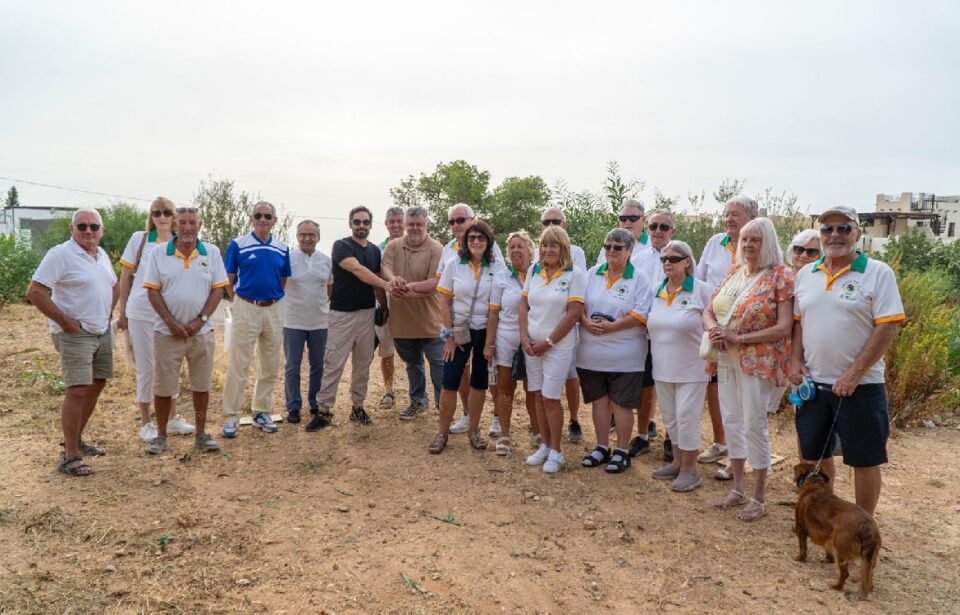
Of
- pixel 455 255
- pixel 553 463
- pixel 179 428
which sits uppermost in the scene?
pixel 455 255

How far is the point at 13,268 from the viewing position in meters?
13.7

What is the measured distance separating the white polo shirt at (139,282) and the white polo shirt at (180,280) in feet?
1.04

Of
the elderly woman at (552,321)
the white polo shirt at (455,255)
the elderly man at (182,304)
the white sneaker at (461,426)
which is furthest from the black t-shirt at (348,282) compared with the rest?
the elderly woman at (552,321)

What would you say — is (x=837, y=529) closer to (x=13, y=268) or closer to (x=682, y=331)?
(x=682, y=331)

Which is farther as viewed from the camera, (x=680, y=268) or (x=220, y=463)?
(x=220, y=463)

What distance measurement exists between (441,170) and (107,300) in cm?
1862

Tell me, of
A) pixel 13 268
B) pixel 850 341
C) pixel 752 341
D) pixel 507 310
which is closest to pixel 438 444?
pixel 507 310

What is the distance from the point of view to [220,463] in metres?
5.48

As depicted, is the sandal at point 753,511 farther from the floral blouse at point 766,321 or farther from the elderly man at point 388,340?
the elderly man at point 388,340

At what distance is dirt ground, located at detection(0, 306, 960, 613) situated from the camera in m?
3.49

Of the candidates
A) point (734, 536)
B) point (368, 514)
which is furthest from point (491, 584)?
point (734, 536)

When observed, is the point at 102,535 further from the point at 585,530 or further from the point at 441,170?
the point at 441,170

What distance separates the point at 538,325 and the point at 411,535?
1786 millimetres

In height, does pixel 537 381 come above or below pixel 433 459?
above
